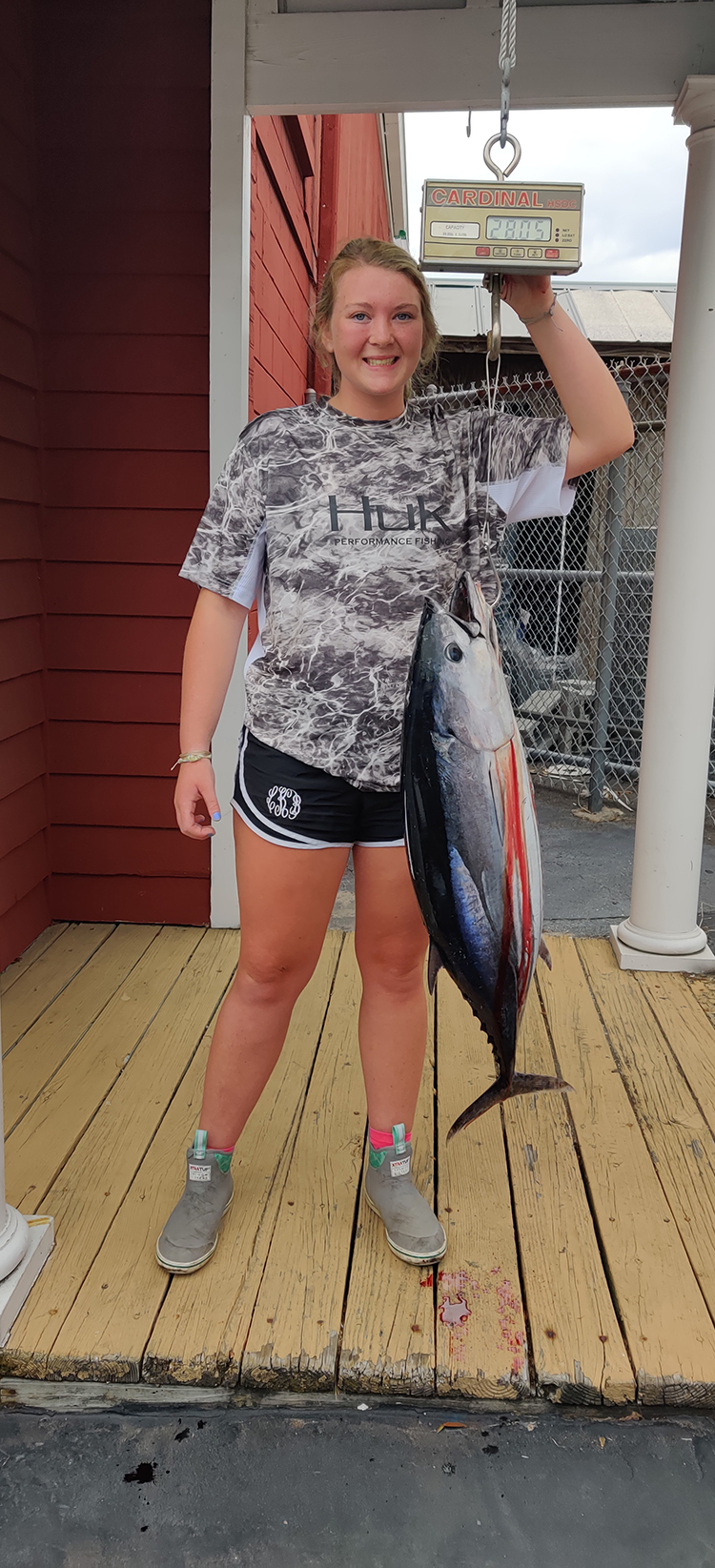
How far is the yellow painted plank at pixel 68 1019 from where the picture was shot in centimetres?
246

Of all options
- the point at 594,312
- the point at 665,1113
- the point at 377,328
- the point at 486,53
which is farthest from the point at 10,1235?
the point at 594,312

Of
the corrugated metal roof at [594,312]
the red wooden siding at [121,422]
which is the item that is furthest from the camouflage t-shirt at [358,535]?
the corrugated metal roof at [594,312]

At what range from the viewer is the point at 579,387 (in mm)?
1571

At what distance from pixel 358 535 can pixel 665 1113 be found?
1.52 meters

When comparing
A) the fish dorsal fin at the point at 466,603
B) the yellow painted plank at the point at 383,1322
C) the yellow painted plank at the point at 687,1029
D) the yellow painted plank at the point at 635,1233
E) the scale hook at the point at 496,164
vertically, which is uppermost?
the scale hook at the point at 496,164

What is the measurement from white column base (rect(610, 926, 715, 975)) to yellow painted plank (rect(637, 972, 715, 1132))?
3 cm

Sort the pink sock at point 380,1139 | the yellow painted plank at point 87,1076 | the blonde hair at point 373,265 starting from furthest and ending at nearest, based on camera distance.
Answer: the yellow painted plank at point 87,1076 → the pink sock at point 380,1139 → the blonde hair at point 373,265

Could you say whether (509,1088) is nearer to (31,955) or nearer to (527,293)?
(527,293)

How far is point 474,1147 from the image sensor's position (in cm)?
229

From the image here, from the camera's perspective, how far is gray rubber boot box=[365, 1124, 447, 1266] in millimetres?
1902

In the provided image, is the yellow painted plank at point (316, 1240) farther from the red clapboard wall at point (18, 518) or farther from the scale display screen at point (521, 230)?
the scale display screen at point (521, 230)

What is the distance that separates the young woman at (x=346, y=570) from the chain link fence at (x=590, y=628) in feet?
11.4

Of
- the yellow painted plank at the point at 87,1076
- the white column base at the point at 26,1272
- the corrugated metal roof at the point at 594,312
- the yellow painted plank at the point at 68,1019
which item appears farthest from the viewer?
the corrugated metal roof at the point at 594,312

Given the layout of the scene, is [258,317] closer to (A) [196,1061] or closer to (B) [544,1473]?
Result: (A) [196,1061]
